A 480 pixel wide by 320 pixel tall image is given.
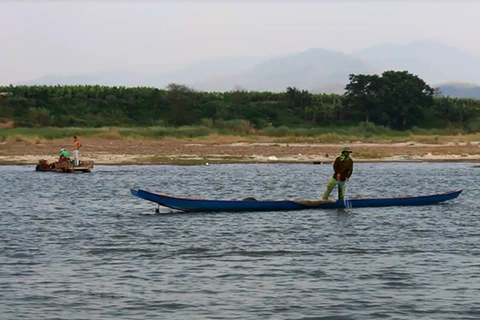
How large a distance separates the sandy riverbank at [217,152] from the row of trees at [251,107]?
18868 millimetres

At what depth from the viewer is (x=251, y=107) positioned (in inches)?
3620

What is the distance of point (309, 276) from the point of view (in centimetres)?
1738

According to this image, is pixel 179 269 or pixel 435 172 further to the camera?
pixel 435 172

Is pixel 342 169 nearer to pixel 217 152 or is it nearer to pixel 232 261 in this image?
pixel 232 261

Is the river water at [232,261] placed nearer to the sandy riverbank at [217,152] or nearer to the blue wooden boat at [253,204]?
the blue wooden boat at [253,204]

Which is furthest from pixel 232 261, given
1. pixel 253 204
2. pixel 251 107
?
pixel 251 107

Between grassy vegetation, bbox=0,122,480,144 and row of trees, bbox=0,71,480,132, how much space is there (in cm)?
1000

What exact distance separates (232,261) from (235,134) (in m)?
52.0

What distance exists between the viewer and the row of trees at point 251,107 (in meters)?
85.2

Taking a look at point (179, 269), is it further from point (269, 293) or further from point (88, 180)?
point (88, 180)

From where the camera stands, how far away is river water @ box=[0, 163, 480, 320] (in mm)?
14945

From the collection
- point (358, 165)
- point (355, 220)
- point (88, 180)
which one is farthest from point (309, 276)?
point (358, 165)

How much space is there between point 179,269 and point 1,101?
239ft

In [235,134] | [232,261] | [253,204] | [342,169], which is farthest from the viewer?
[235,134]
